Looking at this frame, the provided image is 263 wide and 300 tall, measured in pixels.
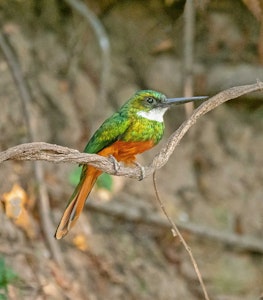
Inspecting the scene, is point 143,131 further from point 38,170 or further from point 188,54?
point 188,54

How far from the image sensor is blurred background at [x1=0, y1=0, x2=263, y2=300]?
12.4ft

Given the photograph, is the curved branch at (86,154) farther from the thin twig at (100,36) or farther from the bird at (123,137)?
the thin twig at (100,36)

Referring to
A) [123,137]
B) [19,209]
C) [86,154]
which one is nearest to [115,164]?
[86,154]

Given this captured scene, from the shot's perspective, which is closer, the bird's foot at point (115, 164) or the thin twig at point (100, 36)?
the bird's foot at point (115, 164)

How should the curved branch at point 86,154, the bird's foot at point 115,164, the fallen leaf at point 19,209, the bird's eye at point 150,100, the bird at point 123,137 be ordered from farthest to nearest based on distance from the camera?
the fallen leaf at point 19,209, the bird's eye at point 150,100, the bird at point 123,137, the bird's foot at point 115,164, the curved branch at point 86,154

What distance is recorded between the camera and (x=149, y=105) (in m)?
2.81

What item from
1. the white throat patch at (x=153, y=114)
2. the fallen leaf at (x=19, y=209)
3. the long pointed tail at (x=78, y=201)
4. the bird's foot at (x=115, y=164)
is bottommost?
the fallen leaf at (x=19, y=209)

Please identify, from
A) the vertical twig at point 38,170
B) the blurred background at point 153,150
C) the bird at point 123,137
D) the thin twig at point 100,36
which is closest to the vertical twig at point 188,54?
the blurred background at point 153,150

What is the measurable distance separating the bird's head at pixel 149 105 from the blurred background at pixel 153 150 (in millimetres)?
931

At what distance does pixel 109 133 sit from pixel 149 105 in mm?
218

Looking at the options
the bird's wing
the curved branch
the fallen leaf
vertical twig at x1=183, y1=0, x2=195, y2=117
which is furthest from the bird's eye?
vertical twig at x1=183, y1=0, x2=195, y2=117

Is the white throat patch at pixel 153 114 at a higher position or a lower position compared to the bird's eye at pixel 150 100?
lower

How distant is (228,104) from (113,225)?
1006 millimetres

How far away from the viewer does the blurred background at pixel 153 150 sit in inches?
148
